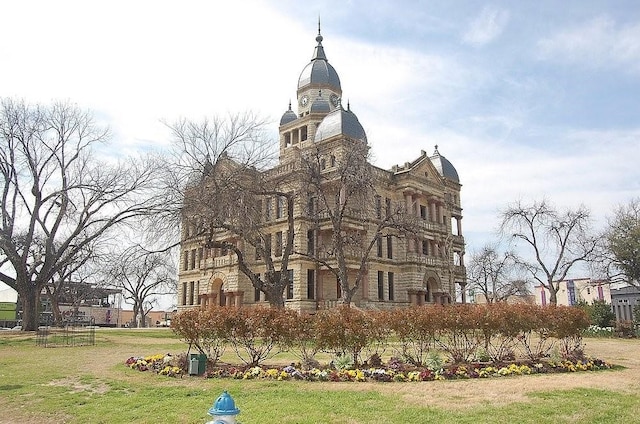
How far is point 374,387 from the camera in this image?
11281 millimetres

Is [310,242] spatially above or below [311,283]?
above

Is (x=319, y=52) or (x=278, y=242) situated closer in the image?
(x=278, y=242)

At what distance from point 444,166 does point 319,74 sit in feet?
51.6

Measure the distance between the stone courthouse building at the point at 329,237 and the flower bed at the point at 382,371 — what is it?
72.1 feet

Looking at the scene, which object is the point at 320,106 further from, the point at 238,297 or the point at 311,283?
the point at 238,297

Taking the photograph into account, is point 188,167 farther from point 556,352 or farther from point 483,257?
point 483,257

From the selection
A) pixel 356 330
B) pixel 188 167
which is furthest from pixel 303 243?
pixel 356 330

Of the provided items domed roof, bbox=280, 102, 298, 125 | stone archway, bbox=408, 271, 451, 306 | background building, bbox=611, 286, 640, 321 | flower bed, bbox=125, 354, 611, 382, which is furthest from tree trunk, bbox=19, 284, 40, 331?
background building, bbox=611, 286, 640, 321

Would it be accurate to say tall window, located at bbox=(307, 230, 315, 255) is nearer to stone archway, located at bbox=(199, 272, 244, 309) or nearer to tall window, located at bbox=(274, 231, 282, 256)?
tall window, located at bbox=(274, 231, 282, 256)

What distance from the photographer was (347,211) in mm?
39812

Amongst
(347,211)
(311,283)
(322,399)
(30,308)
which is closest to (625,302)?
(347,211)

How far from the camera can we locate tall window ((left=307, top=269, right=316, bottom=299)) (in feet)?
132

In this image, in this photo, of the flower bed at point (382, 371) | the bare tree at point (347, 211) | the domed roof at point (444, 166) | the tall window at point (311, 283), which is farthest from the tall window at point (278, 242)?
the flower bed at point (382, 371)

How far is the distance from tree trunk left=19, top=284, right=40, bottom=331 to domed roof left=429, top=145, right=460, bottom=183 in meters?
37.2
